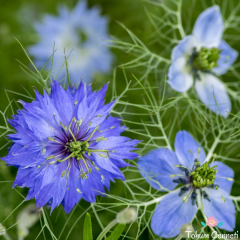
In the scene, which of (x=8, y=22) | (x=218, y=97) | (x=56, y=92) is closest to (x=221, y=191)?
(x=218, y=97)

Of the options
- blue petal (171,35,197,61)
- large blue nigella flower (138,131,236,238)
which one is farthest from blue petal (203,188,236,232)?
blue petal (171,35,197,61)

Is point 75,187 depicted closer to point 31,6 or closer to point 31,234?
point 31,234

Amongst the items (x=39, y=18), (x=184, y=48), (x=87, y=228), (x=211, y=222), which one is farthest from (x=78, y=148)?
(x=39, y=18)

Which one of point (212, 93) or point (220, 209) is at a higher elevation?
point (212, 93)

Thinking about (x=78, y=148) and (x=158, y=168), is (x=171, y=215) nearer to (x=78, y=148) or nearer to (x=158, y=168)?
(x=158, y=168)

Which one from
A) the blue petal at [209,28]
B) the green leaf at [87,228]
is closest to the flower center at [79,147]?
the green leaf at [87,228]
